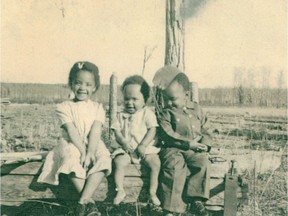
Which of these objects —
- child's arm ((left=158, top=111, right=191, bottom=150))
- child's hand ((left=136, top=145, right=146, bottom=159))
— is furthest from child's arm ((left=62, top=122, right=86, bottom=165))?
child's arm ((left=158, top=111, right=191, bottom=150))

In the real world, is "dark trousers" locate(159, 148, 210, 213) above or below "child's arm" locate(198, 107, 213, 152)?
below

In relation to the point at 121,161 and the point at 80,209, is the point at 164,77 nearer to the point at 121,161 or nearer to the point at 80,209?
the point at 121,161

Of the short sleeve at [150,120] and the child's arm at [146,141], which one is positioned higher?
the short sleeve at [150,120]

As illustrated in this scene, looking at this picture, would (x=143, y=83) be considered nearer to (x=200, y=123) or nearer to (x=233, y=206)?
(x=200, y=123)

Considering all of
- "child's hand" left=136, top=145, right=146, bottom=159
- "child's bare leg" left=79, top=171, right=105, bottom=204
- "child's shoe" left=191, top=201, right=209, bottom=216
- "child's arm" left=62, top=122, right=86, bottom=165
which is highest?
"child's arm" left=62, top=122, right=86, bottom=165

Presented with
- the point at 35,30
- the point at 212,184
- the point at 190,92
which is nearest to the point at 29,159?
the point at 212,184

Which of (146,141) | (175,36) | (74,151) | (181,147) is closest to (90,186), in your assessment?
(74,151)

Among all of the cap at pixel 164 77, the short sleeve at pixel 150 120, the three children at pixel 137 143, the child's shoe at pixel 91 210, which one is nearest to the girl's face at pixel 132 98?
the three children at pixel 137 143

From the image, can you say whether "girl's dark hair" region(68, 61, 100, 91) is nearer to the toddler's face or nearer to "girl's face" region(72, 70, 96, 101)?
"girl's face" region(72, 70, 96, 101)

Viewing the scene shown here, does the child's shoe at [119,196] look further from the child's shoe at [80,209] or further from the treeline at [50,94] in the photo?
the treeline at [50,94]
